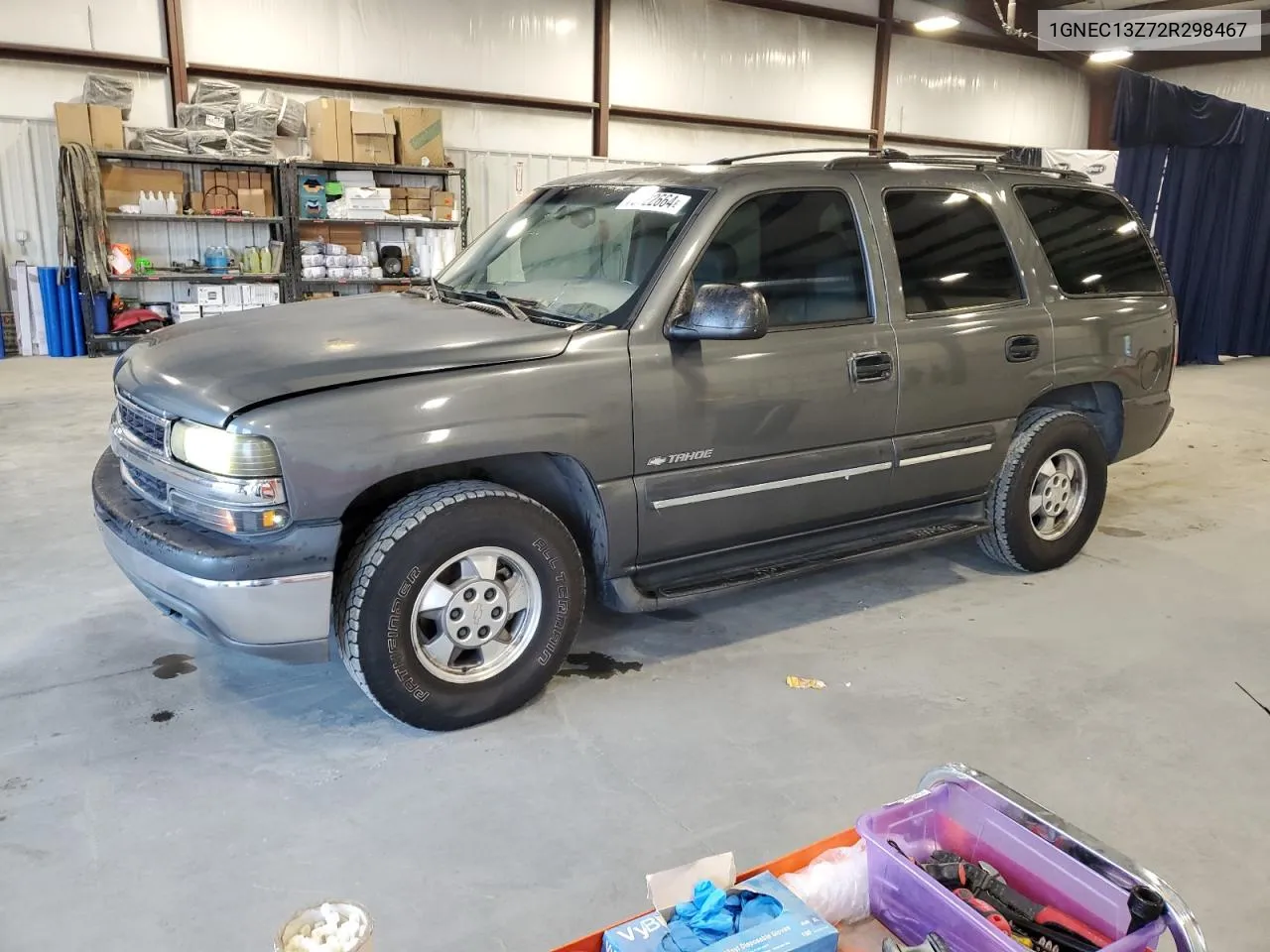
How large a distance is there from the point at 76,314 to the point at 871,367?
33.4ft

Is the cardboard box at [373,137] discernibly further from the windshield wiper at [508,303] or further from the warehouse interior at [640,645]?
the windshield wiper at [508,303]

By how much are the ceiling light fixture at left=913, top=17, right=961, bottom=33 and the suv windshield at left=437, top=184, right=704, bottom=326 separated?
46.3 ft

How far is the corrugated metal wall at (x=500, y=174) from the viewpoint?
13.4 metres

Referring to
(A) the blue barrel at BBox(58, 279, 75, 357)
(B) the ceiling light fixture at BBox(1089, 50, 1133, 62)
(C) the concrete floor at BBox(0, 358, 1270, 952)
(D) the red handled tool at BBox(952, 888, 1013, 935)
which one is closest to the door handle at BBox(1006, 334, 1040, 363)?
(C) the concrete floor at BBox(0, 358, 1270, 952)

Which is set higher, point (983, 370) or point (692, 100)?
point (692, 100)

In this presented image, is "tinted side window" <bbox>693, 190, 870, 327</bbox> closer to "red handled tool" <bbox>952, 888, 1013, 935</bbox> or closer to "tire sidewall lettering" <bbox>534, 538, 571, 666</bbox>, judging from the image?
"tire sidewall lettering" <bbox>534, 538, 571, 666</bbox>

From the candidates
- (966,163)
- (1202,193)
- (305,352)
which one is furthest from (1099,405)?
(1202,193)

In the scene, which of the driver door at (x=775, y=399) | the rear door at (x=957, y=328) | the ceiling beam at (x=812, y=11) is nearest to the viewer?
the driver door at (x=775, y=399)

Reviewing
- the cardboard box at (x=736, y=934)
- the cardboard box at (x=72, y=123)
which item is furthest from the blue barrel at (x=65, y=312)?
the cardboard box at (x=736, y=934)

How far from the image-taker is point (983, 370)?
13.8 feet

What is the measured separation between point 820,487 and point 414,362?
162cm

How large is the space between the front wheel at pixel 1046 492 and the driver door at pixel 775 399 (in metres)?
0.84

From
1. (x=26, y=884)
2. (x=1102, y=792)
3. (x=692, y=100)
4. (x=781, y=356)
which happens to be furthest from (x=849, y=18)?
(x=26, y=884)

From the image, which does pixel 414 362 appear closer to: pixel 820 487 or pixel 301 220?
pixel 820 487
